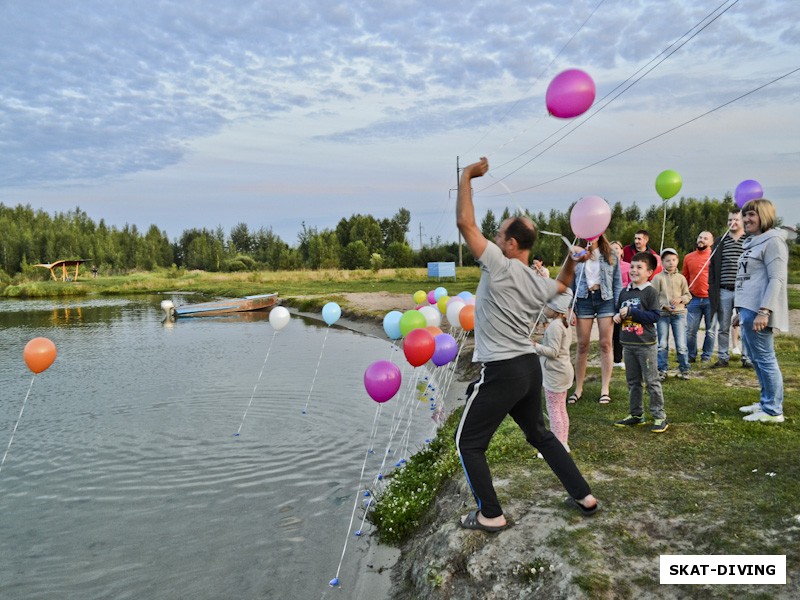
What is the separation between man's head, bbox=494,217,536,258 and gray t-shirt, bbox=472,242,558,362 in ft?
0.40

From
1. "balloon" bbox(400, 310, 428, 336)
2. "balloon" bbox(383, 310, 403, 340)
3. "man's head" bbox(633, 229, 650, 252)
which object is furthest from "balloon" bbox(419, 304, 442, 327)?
"man's head" bbox(633, 229, 650, 252)

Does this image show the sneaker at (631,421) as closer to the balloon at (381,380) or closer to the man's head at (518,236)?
the balloon at (381,380)

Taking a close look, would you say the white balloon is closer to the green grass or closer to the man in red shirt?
the green grass

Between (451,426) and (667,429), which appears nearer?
(667,429)

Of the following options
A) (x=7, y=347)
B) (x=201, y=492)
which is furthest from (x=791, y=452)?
(x=7, y=347)

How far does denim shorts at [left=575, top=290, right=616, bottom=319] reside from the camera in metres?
6.21

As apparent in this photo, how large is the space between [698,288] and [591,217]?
4.82 meters

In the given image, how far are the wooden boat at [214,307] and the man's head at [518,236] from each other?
24.1 metres

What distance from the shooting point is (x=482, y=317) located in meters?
3.50

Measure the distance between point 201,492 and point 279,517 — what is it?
3.92ft

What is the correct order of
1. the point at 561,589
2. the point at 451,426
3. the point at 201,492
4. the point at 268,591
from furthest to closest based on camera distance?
1. the point at 451,426
2. the point at 201,492
3. the point at 268,591
4. the point at 561,589

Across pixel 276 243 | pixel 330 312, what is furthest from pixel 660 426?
pixel 276 243

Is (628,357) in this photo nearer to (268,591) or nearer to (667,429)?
(667,429)

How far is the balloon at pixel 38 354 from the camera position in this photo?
6508 mm
